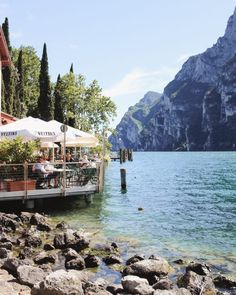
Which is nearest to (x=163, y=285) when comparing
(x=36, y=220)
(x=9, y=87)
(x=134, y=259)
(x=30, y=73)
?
(x=134, y=259)

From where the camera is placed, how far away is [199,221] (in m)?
22.2

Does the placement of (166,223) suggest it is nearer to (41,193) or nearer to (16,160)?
(41,193)

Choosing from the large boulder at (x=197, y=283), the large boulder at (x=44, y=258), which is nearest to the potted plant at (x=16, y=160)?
the large boulder at (x=44, y=258)

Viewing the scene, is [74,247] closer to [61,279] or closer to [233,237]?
[61,279]

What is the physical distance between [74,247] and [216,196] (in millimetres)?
20925

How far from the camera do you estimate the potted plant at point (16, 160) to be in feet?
64.8

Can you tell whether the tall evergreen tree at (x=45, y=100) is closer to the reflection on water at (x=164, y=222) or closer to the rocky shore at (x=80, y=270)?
the reflection on water at (x=164, y=222)

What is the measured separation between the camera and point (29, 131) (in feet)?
70.0

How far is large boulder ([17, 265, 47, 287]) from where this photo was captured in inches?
418

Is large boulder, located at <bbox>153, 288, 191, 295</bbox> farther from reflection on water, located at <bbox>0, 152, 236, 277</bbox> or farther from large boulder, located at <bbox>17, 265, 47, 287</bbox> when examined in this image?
reflection on water, located at <bbox>0, 152, 236, 277</bbox>

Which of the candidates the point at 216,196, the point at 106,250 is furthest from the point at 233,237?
the point at 216,196

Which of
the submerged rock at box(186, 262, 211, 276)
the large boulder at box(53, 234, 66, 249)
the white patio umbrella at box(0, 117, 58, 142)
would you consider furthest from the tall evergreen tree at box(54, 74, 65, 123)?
the submerged rock at box(186, 262, 211, 276)

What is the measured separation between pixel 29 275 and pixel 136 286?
2.72 meters

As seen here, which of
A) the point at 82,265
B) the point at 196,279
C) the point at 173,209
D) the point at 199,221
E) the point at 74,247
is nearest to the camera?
the point at 196,279
